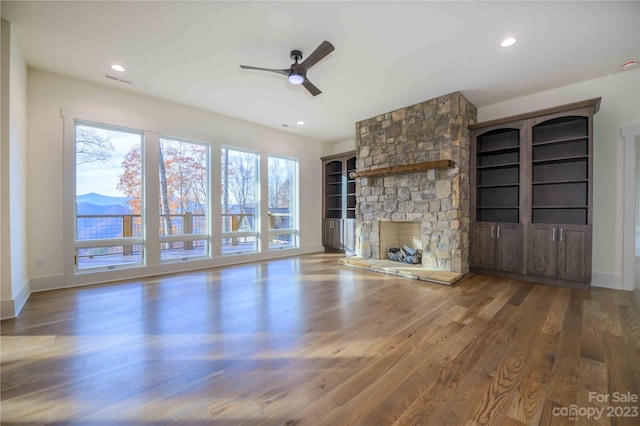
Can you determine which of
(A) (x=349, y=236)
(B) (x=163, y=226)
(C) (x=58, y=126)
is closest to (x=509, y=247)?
(A) (x=349, y=236)

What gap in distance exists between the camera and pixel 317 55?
275 centimetres

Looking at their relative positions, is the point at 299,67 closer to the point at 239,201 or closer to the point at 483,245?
the point at 239,201

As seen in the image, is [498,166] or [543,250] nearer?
[543,250]

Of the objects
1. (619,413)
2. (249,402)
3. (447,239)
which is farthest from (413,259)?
(249,402)

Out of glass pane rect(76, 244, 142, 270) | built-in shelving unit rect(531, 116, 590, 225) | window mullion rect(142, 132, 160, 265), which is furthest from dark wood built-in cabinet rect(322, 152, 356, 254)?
glass pane rect(76, 244, 142, 270)

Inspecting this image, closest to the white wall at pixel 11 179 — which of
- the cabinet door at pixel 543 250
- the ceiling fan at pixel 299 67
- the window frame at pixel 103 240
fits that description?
the window frame at pixel 103 240

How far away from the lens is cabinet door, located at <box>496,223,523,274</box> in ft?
13.4

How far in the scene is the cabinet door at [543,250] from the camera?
378cm

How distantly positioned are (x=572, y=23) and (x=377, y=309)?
11.6 feet

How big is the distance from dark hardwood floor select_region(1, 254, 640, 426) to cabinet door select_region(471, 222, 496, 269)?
99 cm

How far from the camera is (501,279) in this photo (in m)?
4.14

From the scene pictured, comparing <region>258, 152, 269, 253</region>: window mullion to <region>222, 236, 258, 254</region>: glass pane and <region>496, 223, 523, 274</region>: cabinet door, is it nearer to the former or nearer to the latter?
<region>222, 236, 258, 254</region>: glass pane

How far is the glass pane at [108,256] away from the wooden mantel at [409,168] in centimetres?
437

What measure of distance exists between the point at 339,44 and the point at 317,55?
0.41 metres
